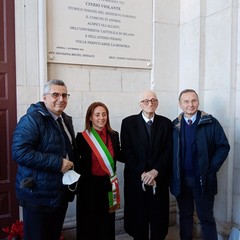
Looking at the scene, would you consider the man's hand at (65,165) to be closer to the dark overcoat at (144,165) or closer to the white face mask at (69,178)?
the white face mask at (69,178)

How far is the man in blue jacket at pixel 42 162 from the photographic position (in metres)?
1.85

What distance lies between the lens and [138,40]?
3311 millimetres

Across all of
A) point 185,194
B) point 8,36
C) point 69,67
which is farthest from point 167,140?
point 8,36

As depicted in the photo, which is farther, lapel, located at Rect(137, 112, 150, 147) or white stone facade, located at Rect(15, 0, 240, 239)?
white stone facade, located at Rect(15, 0, 240, 239)

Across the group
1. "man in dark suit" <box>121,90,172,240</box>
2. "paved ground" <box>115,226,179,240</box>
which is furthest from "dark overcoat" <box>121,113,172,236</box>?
"paved ground" <box>115,226,179,240</box>

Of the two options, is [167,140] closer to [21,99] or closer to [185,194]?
[185,194]

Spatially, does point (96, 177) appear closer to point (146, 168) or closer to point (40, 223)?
point (146, 168)

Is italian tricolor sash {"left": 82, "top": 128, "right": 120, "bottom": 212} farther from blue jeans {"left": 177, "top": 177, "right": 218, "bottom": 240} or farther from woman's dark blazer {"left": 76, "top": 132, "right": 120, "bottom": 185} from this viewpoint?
blue jeans {"left": 177, "top": 177, "right": 218, "bottom": 240}

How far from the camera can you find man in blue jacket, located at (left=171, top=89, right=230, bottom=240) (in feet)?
8.12

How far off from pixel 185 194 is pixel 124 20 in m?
1.99

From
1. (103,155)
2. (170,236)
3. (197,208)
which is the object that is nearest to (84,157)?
(103,155)

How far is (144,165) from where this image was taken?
252 centimetres

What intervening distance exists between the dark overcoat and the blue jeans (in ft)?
0.58

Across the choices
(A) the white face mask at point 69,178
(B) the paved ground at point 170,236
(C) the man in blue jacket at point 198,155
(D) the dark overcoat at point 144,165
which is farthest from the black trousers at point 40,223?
(B) the paved ground at point 170,236
